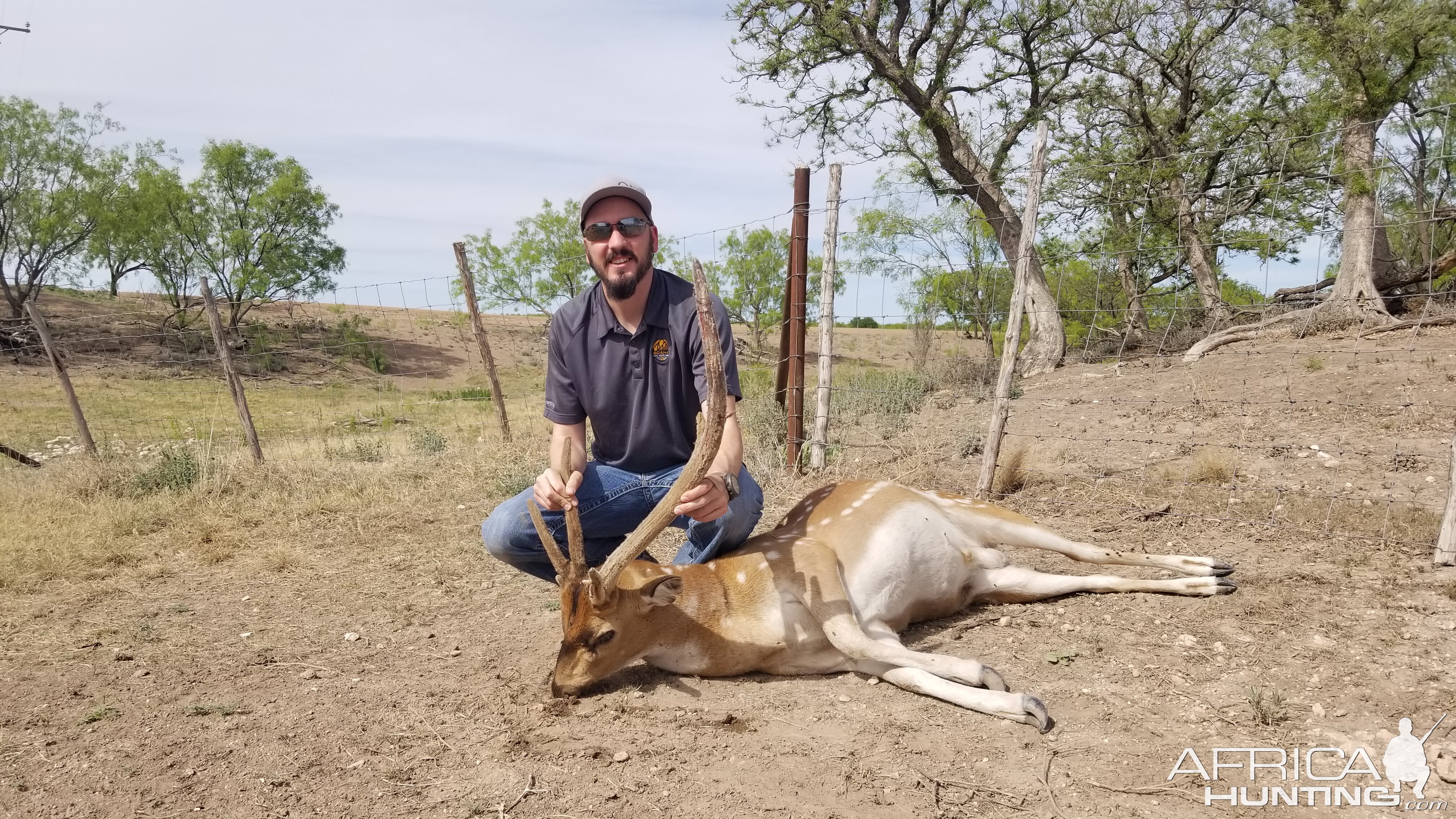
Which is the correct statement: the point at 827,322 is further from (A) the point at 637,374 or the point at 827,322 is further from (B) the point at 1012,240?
(B) the point at 1012,240

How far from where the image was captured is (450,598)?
17.7 feet

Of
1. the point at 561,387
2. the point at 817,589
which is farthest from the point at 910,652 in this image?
the point at 561,387

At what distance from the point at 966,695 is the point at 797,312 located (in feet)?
15.3

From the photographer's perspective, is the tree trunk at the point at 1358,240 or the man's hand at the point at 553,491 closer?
the man's hand at the point at 553,491

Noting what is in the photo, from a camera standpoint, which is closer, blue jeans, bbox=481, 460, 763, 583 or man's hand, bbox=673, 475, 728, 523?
man's hand, bbox=673, 475, 728, 523

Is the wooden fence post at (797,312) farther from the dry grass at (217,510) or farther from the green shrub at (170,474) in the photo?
the green shrub at (170,474)

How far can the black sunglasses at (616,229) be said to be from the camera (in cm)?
408

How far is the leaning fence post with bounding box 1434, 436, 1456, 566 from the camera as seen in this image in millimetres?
4309

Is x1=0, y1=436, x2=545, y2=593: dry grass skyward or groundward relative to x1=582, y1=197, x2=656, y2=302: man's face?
groundward

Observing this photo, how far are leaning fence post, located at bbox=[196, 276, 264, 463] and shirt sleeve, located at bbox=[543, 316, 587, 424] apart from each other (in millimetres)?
6223

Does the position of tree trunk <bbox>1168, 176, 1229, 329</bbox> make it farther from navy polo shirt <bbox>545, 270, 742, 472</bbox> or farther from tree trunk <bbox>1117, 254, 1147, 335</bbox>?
navy polo shirt <bbox>545, 270, 742, 472</bbox>

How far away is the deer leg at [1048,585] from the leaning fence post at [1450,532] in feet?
3.41

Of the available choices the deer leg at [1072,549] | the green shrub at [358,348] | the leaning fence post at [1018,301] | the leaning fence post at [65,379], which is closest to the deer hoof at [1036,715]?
the deer leg at [1072,549]

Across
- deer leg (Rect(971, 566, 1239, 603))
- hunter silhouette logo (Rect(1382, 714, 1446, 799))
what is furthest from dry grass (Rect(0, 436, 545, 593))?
hunter silhouette logo (Rect(1382, 714, 1446, 799))
